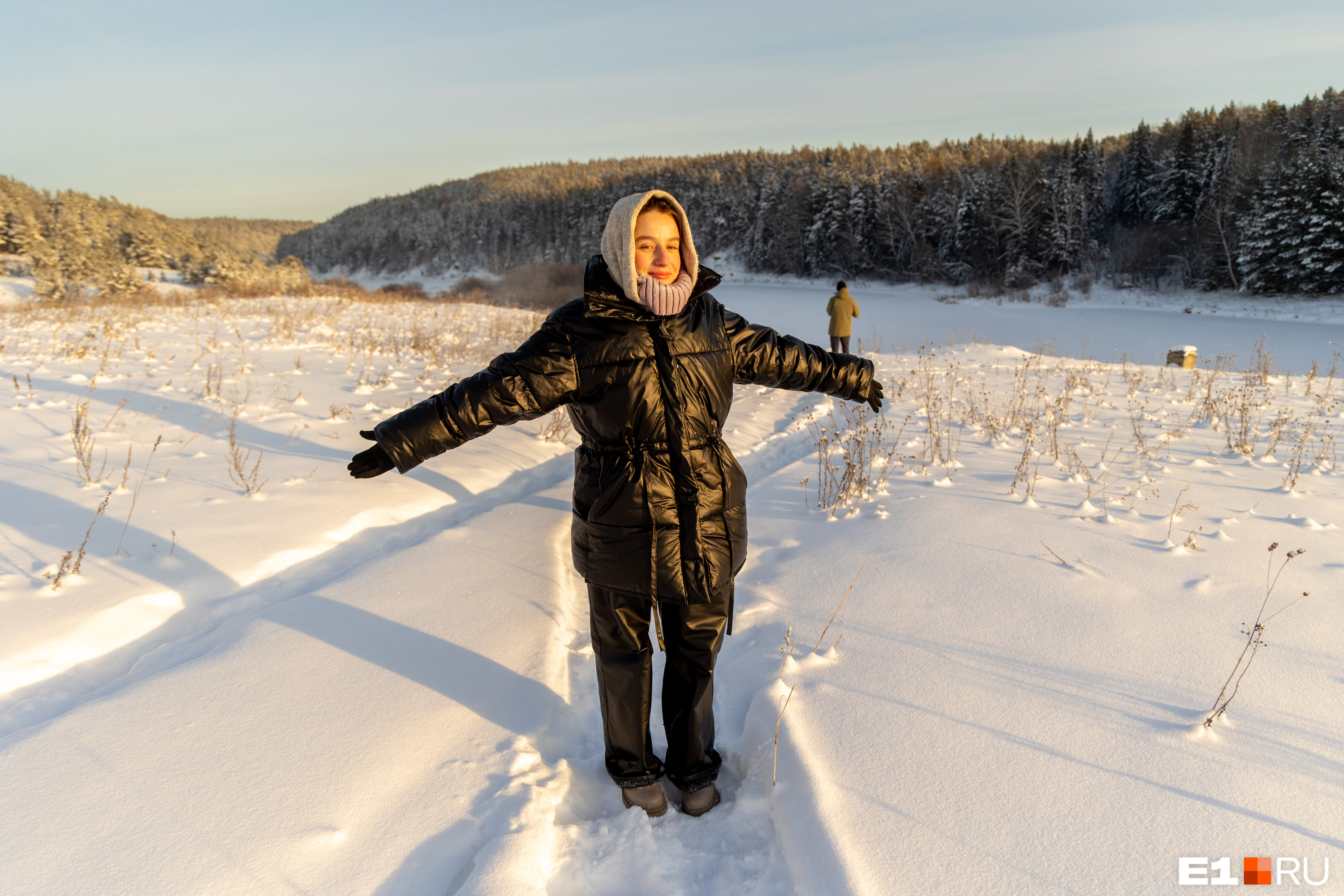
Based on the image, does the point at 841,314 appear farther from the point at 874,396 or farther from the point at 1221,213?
the point at 1221,213

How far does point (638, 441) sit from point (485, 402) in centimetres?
49

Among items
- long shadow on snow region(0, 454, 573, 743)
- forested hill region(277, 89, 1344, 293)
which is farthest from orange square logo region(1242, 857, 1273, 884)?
forested hill region(277, 89, 1344, 293)

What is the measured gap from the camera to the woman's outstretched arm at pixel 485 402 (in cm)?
197

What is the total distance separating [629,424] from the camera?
2008mm

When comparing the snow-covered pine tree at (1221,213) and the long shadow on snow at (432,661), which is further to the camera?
the snow-covered pine tree at (1221,213)

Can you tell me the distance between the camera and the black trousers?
2.15m

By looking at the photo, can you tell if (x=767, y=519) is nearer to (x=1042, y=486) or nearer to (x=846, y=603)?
(x=846, y=603)

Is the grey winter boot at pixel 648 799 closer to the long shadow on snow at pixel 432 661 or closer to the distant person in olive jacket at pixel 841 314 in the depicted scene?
the long shadow on snow at pixel 432 661

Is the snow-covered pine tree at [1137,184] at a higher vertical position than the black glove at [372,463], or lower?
higher

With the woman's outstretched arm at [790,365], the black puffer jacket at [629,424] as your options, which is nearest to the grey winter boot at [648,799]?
the black puffer jacket at [629,424]

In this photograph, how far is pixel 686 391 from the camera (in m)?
2.06

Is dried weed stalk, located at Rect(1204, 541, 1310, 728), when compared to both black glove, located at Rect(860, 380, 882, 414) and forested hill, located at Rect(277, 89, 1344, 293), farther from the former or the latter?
forested hill, located at Rect(277, 89, 1344, 293)

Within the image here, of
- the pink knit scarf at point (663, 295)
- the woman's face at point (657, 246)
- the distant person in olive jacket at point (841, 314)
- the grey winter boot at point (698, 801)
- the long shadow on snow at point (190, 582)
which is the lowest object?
the grey winter boot at point (698, 801)

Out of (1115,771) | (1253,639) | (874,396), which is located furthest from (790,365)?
(1253,639)
